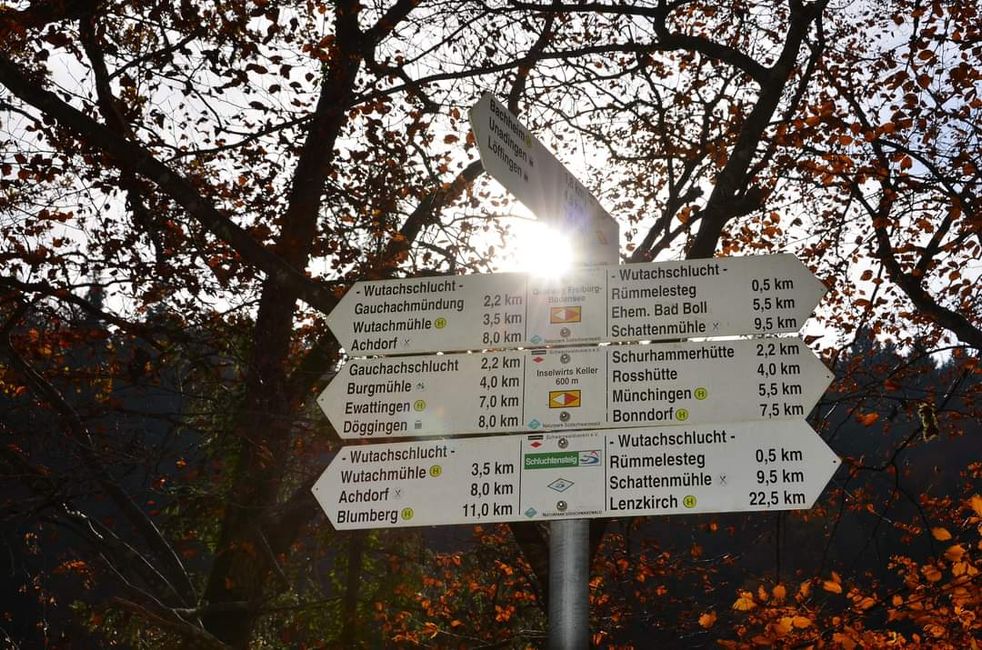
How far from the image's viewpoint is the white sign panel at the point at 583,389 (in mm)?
3350

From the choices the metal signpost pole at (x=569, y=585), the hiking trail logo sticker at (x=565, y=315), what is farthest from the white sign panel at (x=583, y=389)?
the metal signpost pole at (x=569, y=585)

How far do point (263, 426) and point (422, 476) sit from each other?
4.53m

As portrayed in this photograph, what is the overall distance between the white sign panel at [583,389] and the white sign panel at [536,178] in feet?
1.88

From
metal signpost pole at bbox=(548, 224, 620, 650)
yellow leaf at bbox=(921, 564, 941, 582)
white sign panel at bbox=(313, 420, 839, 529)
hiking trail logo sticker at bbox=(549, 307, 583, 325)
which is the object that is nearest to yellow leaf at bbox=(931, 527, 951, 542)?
yellow leaf at bbox=(921, 564, 941, 582)

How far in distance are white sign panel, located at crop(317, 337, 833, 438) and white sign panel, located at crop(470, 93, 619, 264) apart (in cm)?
57

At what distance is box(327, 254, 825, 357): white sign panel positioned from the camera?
3564mm

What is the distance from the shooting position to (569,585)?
3088mm

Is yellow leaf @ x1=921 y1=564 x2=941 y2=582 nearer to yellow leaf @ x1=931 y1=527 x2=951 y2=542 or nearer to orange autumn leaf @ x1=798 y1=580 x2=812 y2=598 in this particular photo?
yellow leaf @ x1=931 y1=527 x2=951 y2=542

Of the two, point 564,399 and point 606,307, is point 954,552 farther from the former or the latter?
point 564,399

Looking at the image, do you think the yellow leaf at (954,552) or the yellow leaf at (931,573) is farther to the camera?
the yellow leaf at (931,573)

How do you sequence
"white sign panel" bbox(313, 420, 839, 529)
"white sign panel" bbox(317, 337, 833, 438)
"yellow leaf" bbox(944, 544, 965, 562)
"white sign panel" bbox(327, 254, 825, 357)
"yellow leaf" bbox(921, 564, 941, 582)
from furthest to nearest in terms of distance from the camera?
"yellow leaf" bbox(921, 564, 941, 582), "yellow leaf" bbox(944, 544, 965, 562), "white sign panel" bbox(327, 254, 825, 357), "white sign panel" bbox(317, 337, 833, 438), "white sign panel" bbox(313, 420, 839, 529)

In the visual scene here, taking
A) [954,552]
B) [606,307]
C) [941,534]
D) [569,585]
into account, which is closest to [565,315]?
[606,307]

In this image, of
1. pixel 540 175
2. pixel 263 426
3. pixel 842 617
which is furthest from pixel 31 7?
pixel 842 617

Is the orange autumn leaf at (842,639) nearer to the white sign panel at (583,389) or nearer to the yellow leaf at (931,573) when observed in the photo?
the yellow leaf at (931,573)
